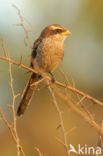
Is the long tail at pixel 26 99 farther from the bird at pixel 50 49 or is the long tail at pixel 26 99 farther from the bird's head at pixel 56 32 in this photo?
the bird's head at pixel 56 32

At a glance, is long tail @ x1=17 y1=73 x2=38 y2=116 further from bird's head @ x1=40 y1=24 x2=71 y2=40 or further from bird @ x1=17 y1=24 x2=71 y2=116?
bird's head @ x1=40 y1=24 x2=71 y2=40

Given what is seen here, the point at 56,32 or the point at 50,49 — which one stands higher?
the point at 56,32

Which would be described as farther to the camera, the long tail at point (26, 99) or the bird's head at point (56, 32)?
the bird's head at point (56, 32)

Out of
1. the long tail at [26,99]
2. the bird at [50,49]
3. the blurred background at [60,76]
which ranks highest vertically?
the bird at [50,49]

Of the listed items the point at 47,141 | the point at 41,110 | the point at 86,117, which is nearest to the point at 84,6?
the point at 41,110

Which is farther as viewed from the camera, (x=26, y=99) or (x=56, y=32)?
(x=56, y=32)

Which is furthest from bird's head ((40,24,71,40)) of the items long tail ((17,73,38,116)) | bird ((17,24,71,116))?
long tail ((17,73,38,116))

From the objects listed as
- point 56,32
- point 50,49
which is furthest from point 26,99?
point 56,32

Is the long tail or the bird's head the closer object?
the long tail

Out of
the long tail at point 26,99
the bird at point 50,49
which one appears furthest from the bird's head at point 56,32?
the long tail at point 26,99

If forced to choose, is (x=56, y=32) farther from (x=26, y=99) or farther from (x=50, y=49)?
(x=26, y=99)

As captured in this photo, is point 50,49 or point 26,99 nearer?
point 26,99
